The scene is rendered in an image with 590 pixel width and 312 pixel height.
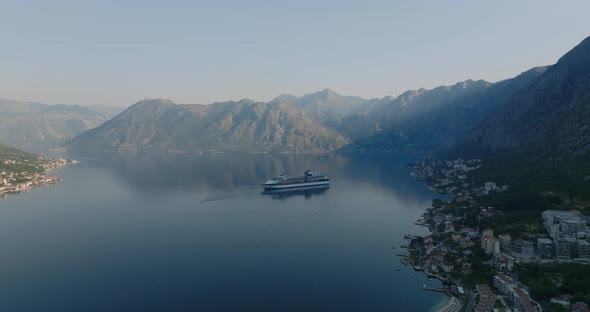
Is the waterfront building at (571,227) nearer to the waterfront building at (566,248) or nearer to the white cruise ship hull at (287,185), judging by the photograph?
the waterfront building at (566,248)

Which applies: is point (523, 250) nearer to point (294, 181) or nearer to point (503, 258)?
point (503, 258)

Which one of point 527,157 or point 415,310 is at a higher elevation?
point 527,157

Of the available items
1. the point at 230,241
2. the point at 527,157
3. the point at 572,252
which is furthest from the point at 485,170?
the point at 230,241

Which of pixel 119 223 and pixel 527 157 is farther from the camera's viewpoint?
pixel 527 157

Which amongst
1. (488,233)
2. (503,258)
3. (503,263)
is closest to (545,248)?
(488,233)

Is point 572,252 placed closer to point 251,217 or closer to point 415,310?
point 415,310

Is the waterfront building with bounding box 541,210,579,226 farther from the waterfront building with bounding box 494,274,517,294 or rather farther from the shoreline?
the shoreline

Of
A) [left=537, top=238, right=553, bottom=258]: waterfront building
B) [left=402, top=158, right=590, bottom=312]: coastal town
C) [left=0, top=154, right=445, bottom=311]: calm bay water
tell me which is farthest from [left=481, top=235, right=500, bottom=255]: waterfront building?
[left=0, top=154, right=445, bottom=311]: calm bay water
